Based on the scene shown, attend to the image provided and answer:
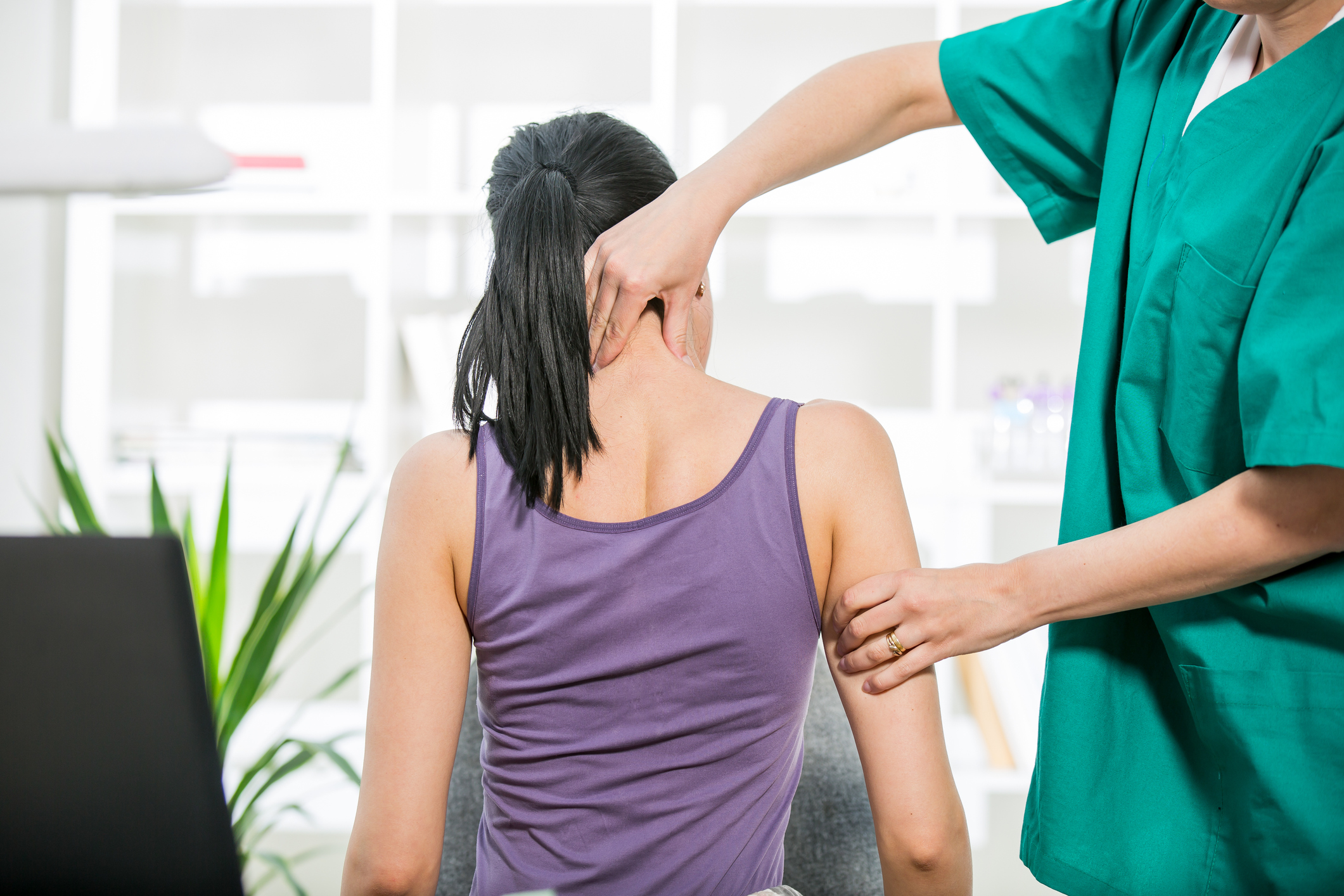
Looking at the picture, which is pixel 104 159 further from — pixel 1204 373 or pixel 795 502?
pixel 1204 373

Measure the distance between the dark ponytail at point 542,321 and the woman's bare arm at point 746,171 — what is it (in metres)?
0.03

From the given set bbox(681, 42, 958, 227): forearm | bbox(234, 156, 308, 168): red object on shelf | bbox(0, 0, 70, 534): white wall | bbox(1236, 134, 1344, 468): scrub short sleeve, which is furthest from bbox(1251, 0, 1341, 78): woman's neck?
bbox(0, 0, 70, 534): white wall

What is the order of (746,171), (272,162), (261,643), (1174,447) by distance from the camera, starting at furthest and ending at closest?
(272,162)
(261,643)
(746,171)
(1174,447)

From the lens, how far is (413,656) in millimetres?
806

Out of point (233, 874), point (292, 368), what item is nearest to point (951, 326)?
point (292, 368)

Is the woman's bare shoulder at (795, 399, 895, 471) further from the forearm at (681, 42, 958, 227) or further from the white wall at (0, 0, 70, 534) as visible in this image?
the white wall at (0, 0, 70, 534)

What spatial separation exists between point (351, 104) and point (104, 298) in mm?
791

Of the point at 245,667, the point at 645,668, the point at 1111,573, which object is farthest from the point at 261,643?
the point at 1111,573

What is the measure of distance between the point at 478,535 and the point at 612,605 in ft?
0.41

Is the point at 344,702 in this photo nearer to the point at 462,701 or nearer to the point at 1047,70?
the point at 462,701

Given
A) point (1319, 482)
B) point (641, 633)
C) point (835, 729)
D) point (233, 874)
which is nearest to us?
point (233, 874)

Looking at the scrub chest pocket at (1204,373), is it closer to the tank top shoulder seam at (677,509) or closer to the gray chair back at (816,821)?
the tank top shoulder seam at (677,509)

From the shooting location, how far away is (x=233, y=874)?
17.1 inches

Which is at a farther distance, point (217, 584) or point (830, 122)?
point (217, 584)
